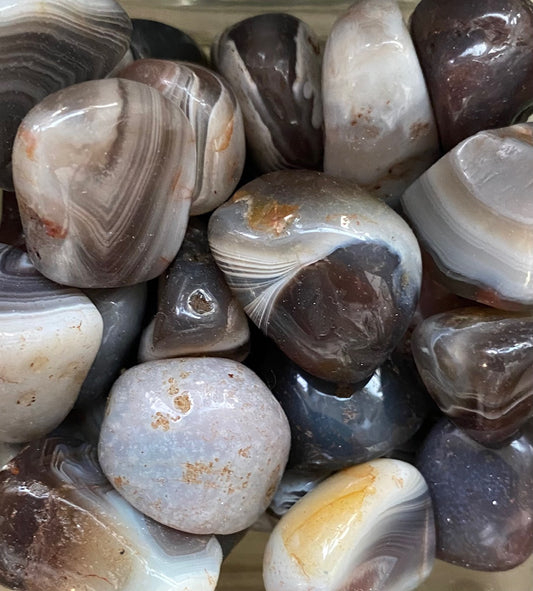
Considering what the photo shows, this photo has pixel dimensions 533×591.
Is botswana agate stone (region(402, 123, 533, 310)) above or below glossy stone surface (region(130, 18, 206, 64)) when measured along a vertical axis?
below

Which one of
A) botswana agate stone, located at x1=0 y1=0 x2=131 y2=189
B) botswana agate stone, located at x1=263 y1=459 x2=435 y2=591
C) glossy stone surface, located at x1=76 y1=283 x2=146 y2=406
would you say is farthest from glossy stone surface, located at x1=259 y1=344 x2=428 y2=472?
botswana agate stone, located at x1=0 y1=0 x2=131 y2=189

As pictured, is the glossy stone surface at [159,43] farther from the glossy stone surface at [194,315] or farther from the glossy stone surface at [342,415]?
the glossy stone surface at [342,415]

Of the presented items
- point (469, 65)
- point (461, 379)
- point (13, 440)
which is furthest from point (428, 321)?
point (13, 440)

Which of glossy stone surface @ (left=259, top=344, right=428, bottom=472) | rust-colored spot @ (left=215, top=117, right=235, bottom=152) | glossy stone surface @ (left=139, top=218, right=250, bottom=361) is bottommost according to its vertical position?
glossy stone surface @ (left=259, top=344, right=428, bottom=472)

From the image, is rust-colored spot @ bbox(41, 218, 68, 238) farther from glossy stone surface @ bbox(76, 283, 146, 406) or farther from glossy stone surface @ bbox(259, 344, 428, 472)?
glossy stone surface @ bbox(259, 344, 428, 472)

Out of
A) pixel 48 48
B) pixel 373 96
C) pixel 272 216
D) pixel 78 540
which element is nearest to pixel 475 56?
pixel 373 96

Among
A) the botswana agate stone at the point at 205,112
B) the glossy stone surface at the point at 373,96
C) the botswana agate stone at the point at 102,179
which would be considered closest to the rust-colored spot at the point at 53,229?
the botswana agate stone at the point at 102,179

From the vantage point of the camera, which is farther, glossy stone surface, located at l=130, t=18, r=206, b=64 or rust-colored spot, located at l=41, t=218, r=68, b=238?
glossy stone surface, located at l=130, t=18, r=206, b=64

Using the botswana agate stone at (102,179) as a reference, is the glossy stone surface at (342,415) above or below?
below
